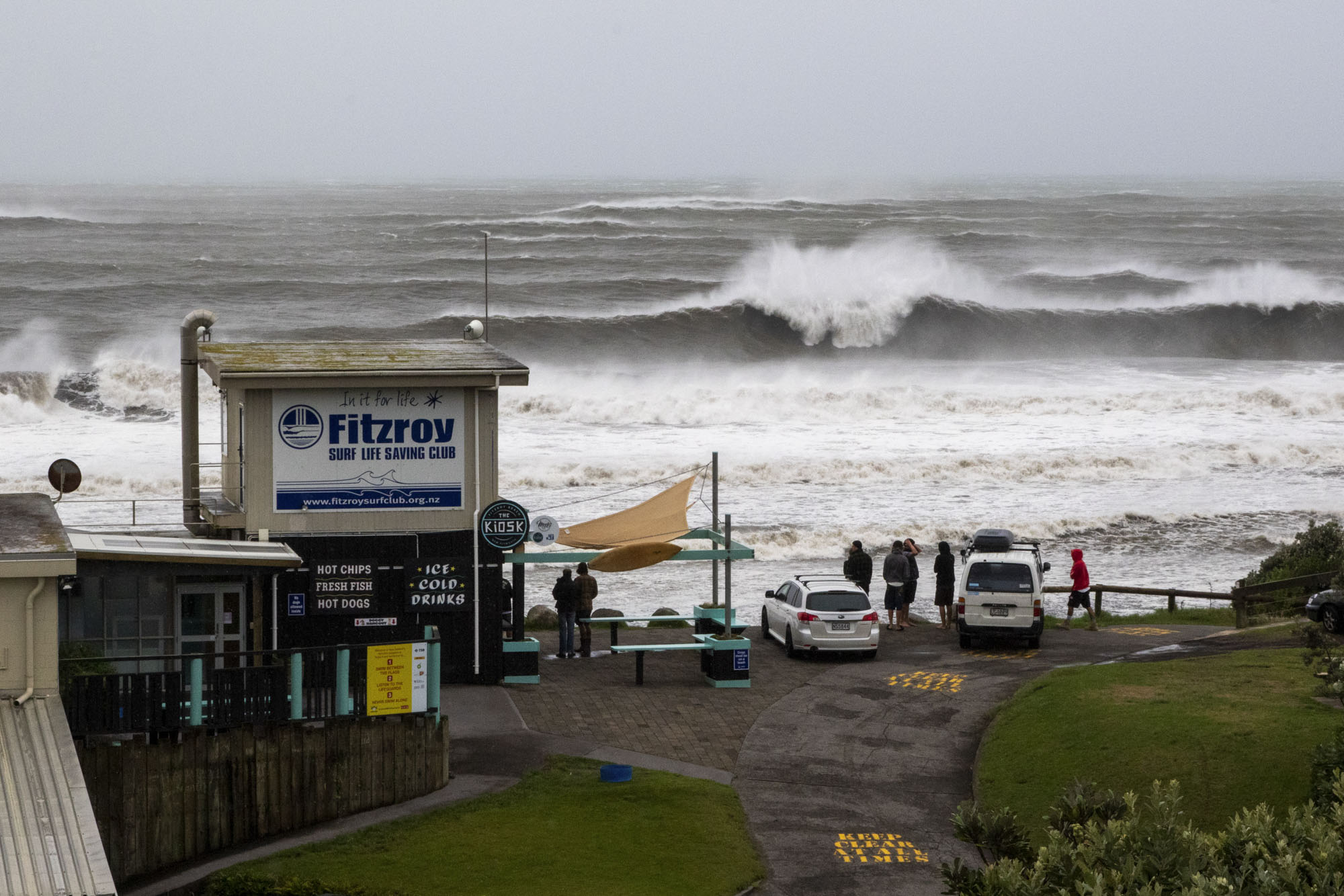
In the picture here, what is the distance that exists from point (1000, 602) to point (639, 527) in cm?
601

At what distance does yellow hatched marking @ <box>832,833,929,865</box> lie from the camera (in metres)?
14.0

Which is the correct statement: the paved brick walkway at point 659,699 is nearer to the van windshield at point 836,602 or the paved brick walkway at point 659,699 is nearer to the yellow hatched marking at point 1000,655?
the van windshield at point 836,602

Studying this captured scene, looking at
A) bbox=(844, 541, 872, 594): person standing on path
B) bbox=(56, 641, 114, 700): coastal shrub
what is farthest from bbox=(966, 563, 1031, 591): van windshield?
bbox=(56, 641, 114, 700): coastal shrub

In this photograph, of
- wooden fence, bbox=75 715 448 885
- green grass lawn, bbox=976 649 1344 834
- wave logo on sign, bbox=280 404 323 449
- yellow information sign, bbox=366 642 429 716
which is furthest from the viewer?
wave logo on sign, bbox=280 404 323 449

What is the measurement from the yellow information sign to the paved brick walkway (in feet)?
8.85

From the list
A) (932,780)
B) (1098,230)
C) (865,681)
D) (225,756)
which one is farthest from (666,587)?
(1098,230)

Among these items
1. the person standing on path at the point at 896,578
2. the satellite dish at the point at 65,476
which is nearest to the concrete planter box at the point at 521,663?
the satellite dish at the point at 65,476

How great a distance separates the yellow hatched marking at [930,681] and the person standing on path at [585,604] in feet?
15.8

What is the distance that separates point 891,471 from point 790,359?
25009mm

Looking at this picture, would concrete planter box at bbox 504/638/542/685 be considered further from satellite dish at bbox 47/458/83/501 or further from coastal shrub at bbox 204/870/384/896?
coastal shrub at bbox 204/870/384/896

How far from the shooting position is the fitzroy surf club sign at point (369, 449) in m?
19.9

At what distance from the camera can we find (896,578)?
25.5 m

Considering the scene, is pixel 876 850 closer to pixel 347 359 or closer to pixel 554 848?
pixel 554 848

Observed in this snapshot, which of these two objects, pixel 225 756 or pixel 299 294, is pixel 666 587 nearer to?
pixel 225 756
